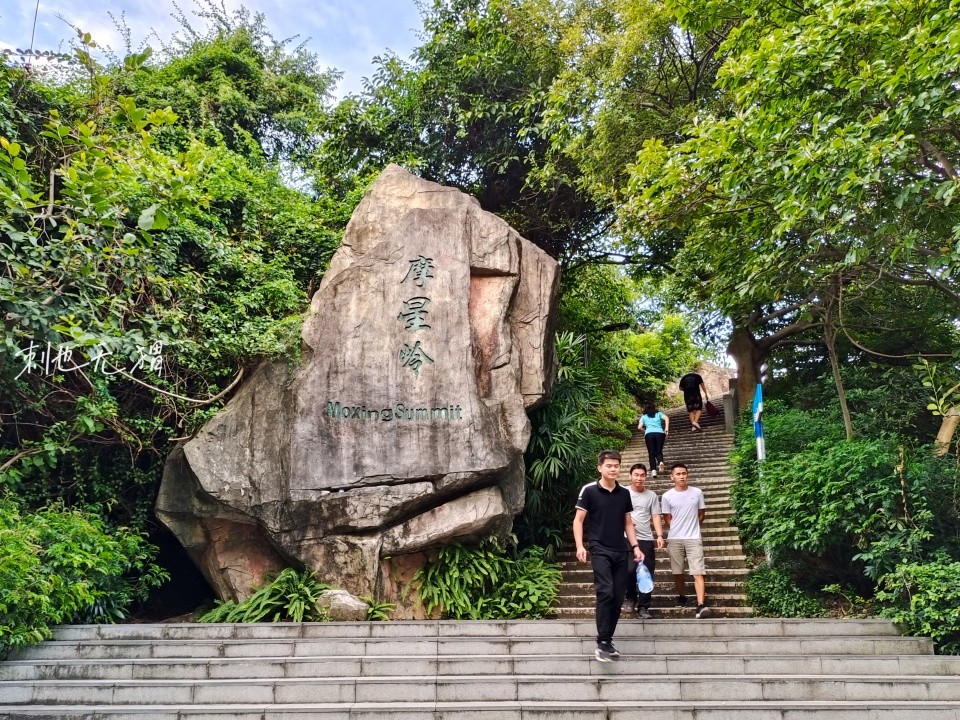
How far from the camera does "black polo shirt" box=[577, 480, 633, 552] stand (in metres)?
5.66

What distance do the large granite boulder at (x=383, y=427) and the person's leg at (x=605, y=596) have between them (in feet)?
8.68

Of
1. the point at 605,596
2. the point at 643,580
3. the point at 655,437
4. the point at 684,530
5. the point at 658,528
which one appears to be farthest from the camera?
the point at 655,437

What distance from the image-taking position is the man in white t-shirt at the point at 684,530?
7180mm

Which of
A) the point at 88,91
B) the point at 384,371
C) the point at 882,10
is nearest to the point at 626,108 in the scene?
the point at 882,10

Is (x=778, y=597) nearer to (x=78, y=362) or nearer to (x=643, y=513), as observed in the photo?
(x=643, y=513)

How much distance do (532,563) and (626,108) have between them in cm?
755

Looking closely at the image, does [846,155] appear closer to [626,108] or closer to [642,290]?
[626,108]

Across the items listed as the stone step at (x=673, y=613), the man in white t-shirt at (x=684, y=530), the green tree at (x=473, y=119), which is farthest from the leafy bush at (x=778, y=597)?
the green tree at (x=473, y=119)

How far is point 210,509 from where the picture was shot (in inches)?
326

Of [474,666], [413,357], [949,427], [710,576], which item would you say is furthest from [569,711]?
[949,427]

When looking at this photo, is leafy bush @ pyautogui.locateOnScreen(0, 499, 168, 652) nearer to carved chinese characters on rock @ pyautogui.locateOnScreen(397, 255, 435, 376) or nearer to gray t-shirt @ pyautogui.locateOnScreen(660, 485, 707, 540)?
carved chinese characters on rock @ pyautogui.locateOnScreen(397, 255, 435, 376)

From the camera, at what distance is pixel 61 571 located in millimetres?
6902

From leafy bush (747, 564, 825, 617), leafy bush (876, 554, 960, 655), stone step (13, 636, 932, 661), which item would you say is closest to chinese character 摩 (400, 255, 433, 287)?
stone step (13, 636, 932, 661)

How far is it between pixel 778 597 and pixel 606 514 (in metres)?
3.23
